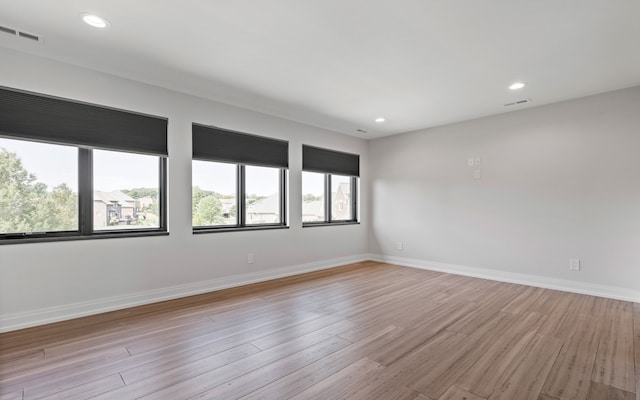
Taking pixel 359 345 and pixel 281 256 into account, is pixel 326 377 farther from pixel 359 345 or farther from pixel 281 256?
pixel 281 256

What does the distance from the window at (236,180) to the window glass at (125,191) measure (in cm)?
48

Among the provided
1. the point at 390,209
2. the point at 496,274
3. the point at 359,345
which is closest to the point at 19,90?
the point at 359,345

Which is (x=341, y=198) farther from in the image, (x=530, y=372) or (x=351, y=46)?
(x=530, y=372)

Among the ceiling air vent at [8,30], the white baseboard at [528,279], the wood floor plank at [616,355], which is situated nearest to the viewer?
the wood floor plank at [616,355]

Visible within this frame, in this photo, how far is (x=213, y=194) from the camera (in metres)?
4.20

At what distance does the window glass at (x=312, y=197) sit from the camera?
5340 mm

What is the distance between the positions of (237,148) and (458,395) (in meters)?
3.78

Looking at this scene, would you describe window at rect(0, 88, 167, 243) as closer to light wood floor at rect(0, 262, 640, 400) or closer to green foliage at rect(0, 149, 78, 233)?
green foliage at rect(0, 149, 78, 233)

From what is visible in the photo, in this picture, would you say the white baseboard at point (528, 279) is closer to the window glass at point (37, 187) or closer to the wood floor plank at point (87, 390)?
the wood floor plank at point (87, 390)

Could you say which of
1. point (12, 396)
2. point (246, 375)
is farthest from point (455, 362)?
point (12, 396)

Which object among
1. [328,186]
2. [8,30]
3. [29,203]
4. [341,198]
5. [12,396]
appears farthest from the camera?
[341,198]

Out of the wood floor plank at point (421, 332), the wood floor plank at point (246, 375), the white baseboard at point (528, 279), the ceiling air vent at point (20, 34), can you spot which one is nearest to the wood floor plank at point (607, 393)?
the wood floor plank at point (421, 332)

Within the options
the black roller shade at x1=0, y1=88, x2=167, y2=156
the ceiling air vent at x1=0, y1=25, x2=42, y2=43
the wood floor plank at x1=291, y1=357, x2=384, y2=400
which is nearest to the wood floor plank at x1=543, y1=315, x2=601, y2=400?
the wood floor plank at x1=291, y1=357, x2=384, y2=400

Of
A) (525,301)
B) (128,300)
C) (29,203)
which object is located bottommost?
(525,301)
